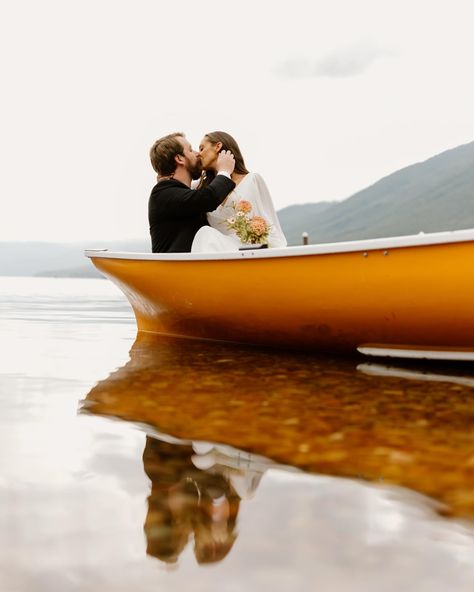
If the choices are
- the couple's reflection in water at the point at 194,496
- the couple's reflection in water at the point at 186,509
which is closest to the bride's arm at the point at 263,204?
the couple's reflection in water at the point at 194,496

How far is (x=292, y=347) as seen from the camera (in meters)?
4.59

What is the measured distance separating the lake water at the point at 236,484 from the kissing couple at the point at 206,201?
1.76 metres

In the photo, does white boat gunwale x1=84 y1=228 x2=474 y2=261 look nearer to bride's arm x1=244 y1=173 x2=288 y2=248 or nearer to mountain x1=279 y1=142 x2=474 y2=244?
bride's arm x1=244 y1=173 x2=288 y2=248

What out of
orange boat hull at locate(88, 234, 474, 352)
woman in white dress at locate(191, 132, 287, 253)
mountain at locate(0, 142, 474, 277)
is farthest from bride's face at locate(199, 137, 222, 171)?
mountain at locate(0, 142, 474, 277)

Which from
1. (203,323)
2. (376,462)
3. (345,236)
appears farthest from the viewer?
(345,236)

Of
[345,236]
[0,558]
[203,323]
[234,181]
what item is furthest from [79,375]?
[345,236]

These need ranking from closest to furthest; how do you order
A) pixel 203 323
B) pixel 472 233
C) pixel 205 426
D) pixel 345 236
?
pixel 205 426
pixel 472 233
pixel 203 323
pixel 345 236

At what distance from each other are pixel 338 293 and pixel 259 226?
3.46 ft

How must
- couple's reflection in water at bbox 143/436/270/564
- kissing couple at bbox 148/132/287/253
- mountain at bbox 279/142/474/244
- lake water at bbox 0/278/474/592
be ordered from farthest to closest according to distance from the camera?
mountain at bbox 279/142/474/244, kissing couple at bbox 148/132/287/253, couple's reflection in water at bbox 143/436/270/564, lake water at bbox 0/278/474/592

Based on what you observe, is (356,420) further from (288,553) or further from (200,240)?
(200,240)

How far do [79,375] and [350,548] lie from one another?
2.61 meters

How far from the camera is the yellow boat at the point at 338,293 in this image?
3.51 meters

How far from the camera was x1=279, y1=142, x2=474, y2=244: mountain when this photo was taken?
13888cm

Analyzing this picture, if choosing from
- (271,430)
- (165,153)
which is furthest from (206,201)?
(271,430)
